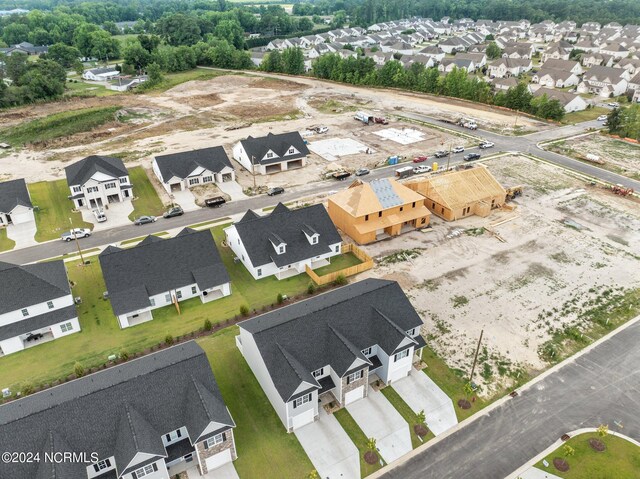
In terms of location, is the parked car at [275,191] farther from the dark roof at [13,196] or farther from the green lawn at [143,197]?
the dark roof at [13,196]

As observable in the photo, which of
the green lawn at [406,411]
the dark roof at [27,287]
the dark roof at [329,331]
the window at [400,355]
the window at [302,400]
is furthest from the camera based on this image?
the dark roof at [27,287]

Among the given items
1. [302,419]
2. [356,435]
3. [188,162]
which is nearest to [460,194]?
[356,435]

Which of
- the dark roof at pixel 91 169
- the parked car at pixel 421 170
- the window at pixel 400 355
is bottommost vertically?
the window at pixel 400 355

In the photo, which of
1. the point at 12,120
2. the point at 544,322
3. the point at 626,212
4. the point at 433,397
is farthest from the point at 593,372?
the point at 12,120

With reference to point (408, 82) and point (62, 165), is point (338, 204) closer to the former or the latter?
point (62, 165)

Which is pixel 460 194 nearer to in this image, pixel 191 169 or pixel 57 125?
pixel 191 169

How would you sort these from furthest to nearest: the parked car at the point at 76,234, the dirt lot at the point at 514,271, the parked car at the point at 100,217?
1. the parked car at the point at 100,217
2. the parked car at the point at 76,234
3. the dirt lot at the point at 514,271

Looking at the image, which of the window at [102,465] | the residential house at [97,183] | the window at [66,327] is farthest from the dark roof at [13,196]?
the window at [102,465]
